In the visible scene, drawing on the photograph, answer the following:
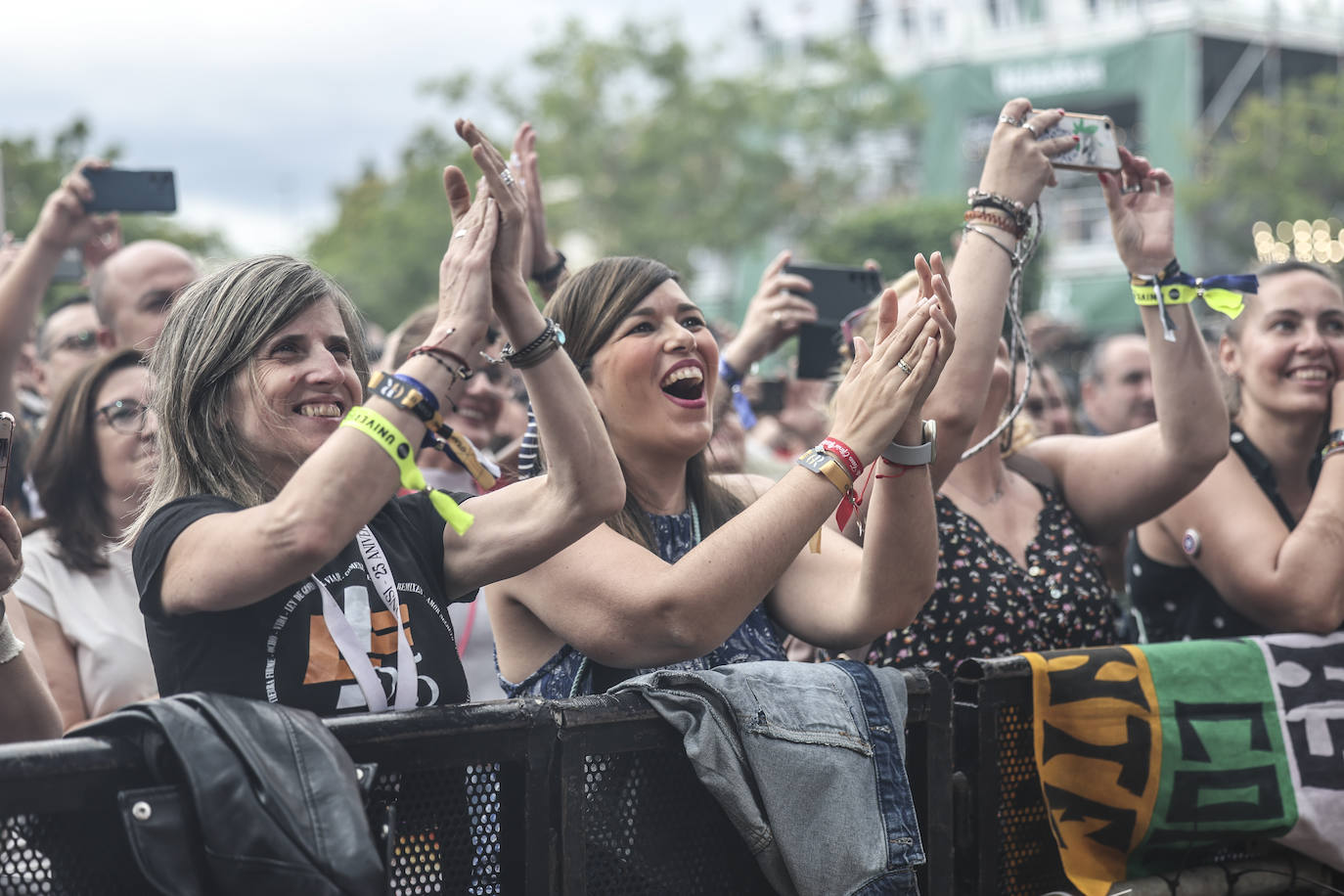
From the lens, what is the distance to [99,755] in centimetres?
181

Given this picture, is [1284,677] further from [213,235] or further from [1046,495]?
[213,235]

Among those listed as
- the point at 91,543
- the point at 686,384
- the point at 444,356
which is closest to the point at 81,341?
the point at 91,543

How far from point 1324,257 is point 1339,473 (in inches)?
917

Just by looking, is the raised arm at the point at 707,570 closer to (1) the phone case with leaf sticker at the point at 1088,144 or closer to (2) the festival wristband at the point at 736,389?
(1) the phone case with leaf sticker at the point at 1088,144

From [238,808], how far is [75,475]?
2.03 m

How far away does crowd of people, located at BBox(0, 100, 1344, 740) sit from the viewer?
7.22 feet

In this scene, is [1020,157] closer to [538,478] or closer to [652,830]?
[538,478]

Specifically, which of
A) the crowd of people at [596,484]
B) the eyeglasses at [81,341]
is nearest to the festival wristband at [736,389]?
the crowd of people at [596,484]

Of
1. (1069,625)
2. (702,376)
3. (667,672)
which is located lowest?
(1069,625)

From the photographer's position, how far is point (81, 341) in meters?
5.05

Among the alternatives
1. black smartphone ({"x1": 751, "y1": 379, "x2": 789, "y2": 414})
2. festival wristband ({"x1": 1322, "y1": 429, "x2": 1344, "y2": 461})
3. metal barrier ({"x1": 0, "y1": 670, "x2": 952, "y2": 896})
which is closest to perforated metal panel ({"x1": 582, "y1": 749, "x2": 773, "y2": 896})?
metal barrier ({"x1": 0, "y1": 670, "x2": 952, "y2": 896})

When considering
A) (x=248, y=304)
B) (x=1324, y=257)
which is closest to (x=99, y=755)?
(x=248, y=304)

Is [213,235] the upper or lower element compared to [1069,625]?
upper

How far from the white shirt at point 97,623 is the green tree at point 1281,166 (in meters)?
24.9
